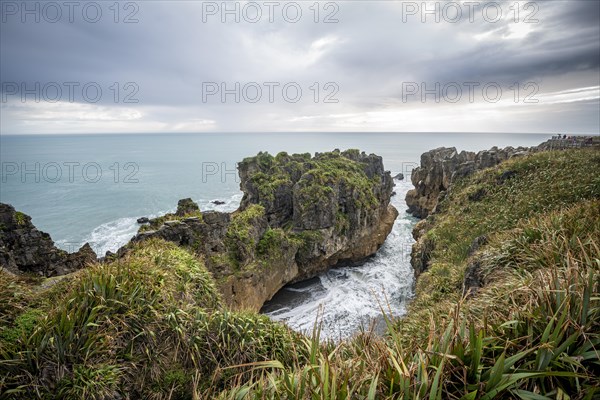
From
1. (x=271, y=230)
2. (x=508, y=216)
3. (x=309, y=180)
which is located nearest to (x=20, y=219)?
(x=271, y=230)

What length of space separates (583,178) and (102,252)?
43445mm

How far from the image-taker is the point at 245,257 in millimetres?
22422

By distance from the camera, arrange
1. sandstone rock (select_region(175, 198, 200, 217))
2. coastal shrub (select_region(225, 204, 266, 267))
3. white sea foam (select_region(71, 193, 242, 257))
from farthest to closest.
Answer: white sea foam (select_region(71, 193, 242, 257))
sandstone rock (select_region(175, 198, 200, 217))
coastal shrub (select_region(225, 204, 266, 267))

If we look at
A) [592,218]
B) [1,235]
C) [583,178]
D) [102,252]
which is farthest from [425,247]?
[102,252]

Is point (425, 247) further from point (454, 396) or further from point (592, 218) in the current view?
point (454, 396)

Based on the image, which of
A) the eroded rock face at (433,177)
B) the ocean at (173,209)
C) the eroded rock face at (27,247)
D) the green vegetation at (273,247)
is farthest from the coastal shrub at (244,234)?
the eroded rock face at (433,177)

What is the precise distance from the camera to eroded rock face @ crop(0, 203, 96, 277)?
13820 millimetres

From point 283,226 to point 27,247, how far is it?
21009 mm

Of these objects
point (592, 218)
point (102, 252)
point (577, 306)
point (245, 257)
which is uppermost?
point (592, 218)

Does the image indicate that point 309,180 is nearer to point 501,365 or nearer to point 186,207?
point 186,207

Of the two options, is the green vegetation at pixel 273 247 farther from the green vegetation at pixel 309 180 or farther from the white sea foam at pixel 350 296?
the green vegetation at pixel 309 180

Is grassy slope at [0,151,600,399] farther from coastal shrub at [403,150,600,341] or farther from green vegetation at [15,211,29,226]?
green vegetation at [15,211,29,226]

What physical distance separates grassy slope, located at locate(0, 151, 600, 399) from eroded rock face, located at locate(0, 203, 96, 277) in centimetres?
921

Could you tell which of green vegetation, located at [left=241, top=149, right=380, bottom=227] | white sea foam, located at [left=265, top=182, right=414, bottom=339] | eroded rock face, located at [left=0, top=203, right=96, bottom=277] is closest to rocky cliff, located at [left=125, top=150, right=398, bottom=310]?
green vegetation, located at [left=241, top=149, right=380, bottom=227]
